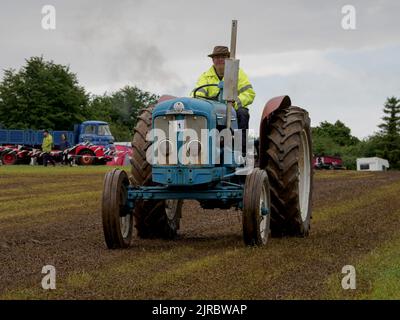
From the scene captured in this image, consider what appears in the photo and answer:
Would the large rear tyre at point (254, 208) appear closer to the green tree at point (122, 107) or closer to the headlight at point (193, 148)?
the headlight at point (193, 148)

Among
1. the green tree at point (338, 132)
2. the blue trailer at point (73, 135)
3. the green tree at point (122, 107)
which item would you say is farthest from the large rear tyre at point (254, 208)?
the green tree at point (338, 132)

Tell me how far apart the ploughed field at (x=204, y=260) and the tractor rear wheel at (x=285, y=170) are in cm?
33

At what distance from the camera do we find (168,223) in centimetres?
1000

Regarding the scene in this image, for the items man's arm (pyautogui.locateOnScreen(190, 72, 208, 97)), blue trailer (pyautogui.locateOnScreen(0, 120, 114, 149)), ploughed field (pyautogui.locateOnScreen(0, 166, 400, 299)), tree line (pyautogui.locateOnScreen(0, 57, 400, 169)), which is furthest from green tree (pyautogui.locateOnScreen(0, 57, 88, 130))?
man's arm (pyautogui.locateOnScreen(190, 72, 208, 97))

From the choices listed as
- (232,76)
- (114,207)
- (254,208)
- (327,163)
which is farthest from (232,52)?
(327,163)

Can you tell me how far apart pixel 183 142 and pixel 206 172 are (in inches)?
15.8

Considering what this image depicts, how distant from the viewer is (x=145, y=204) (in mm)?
9742

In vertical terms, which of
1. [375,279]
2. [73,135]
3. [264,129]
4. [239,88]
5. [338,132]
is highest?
[338,132]

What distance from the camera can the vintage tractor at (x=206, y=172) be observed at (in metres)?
8.75

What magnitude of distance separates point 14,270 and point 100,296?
1633 millimetres

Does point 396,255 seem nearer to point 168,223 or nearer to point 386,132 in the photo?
point 168,223

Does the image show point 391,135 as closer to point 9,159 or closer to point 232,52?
point 9,159

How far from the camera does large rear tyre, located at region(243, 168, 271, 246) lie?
27.8 ft
